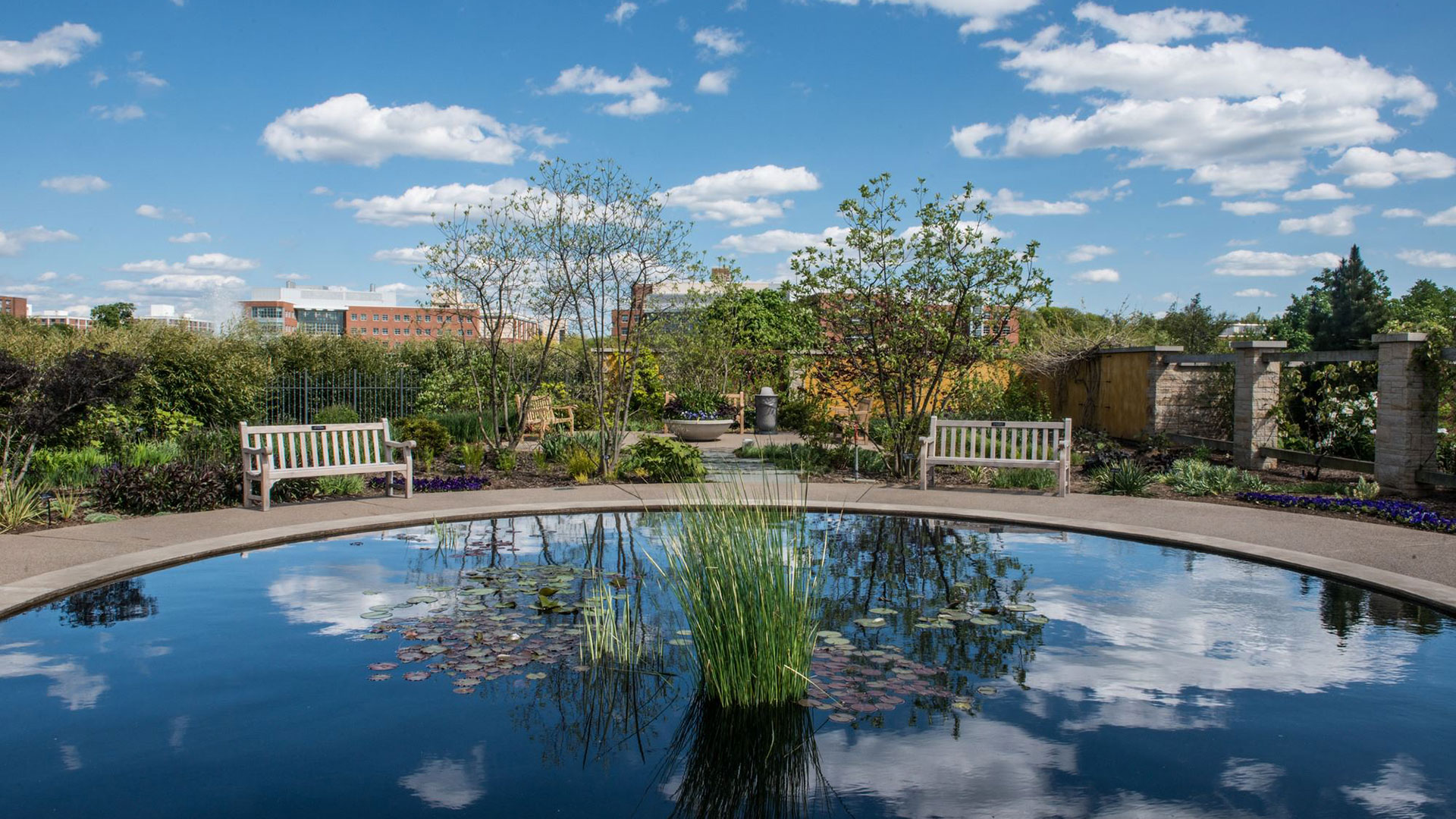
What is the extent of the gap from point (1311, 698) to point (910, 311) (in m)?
7.02

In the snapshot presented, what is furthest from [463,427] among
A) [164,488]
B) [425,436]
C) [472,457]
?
[164,488]

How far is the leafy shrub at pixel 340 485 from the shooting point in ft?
29.0

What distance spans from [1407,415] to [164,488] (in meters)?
11.7

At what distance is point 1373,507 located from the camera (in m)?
8.04

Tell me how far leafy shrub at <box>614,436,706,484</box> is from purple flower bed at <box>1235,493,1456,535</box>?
5475 millimetres

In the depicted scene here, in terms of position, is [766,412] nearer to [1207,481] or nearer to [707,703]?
[1207,481]

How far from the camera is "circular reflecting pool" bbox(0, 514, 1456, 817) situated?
121 inches

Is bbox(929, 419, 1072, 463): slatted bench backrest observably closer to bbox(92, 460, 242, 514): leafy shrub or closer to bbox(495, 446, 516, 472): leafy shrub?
bbox(495, 446, 516, 472): leafy shrub

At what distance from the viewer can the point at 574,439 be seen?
11.4m

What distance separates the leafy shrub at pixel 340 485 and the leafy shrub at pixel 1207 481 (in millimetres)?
8084

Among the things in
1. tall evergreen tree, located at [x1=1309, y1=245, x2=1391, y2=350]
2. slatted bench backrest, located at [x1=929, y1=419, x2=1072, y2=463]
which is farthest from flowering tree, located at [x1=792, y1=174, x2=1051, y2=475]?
tall evergreen tree, located at [x1=1309, y1=245, x2=1391, y2=350]

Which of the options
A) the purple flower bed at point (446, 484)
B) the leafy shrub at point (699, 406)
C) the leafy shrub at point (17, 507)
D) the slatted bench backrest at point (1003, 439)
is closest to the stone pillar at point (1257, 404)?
the slatted bench backrest at point (1003, 439)

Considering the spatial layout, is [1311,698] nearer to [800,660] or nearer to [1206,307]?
[800,660]

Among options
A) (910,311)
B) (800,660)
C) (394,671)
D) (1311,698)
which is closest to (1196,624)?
(1311,698)
